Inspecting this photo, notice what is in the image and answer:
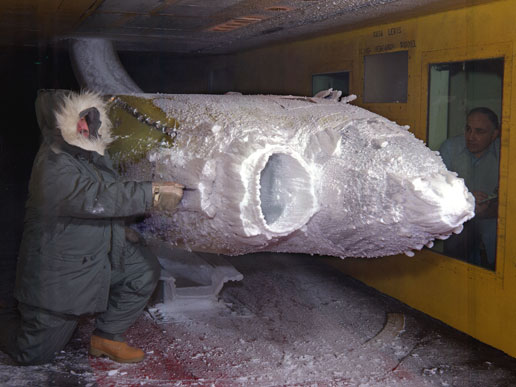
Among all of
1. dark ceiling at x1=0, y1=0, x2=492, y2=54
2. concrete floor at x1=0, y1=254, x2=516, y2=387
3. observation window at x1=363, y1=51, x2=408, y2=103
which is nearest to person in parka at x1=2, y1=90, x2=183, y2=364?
concrete floor at x1=0, y1=254, x2=516, y2=387

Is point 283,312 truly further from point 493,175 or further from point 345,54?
point 345,54

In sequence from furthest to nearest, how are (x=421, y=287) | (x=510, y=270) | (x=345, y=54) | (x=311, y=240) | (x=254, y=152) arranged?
(x=345, y=54), (x=421, y=287), (x=510, y=270), (x=311, y=240), (x=254, y=152)

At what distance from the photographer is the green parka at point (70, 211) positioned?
7.90 feet

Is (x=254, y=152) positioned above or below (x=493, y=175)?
above

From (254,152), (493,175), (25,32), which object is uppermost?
(25,32)

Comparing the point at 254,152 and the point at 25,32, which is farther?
the point at 25,32

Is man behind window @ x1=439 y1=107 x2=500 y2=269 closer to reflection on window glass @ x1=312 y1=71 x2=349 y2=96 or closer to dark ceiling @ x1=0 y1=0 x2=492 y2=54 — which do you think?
dark ceiling @ x1=0 y1=0 x2=492 y2=54

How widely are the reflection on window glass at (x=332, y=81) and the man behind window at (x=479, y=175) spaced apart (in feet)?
4.24

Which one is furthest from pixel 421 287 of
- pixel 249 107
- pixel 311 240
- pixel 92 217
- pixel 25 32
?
pixel 25 32

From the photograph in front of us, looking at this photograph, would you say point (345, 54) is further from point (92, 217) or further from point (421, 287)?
point (92, 217)

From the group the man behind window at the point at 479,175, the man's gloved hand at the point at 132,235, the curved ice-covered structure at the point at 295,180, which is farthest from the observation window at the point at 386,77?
the man's gloved hand at the point at 132,235

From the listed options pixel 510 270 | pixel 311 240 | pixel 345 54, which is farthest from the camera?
pixel 345 54

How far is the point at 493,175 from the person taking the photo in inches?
129

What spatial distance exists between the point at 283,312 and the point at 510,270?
1.37 metres
